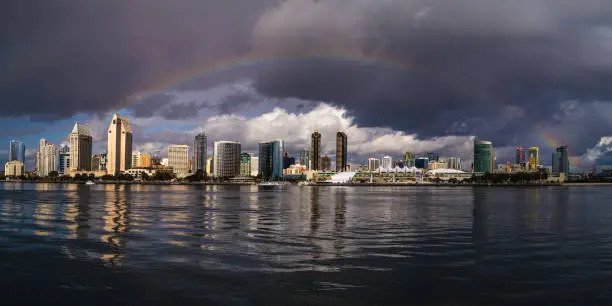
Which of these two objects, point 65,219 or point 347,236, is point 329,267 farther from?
point 65,219

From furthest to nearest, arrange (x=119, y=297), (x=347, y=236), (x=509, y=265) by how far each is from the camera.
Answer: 1. (x=347, y=236)
2. (x=509, y=265)
3. (x=119, y=297)

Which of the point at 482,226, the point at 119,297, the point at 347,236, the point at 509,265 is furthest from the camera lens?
the point at 482,226

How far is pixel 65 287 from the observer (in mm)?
24031

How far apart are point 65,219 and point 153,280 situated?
136 ft

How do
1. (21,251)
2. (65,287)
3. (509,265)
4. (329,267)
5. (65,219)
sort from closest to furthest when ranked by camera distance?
(65,287), (329,267), (509,265), (21,251), (65,219)

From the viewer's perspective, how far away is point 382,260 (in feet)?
104

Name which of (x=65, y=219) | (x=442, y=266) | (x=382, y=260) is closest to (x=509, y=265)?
(x=442, y=266)

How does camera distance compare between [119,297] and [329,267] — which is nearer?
[119,297]

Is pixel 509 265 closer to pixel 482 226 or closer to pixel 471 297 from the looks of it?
pixel 471 297

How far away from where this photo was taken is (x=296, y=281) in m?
25.1

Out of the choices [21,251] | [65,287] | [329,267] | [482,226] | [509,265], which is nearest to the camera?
[65,287]

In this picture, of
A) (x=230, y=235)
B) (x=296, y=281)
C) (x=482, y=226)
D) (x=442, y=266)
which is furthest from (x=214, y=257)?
(x=482, y=226)

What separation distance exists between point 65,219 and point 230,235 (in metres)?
28.0

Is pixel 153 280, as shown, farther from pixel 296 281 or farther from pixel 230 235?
pixel 230 235
